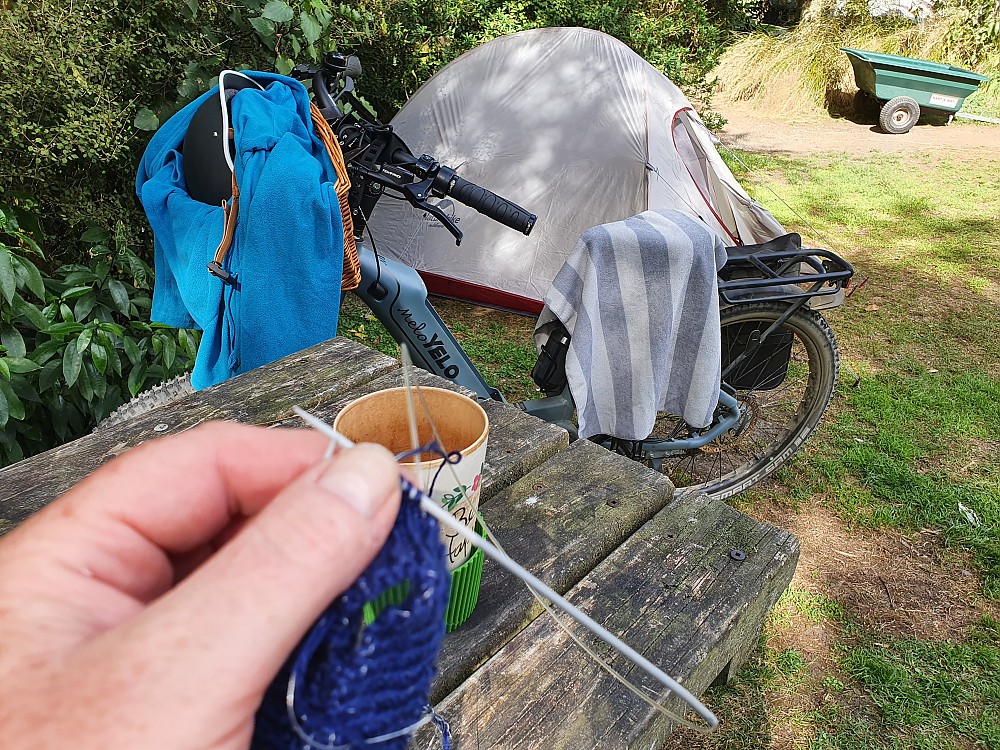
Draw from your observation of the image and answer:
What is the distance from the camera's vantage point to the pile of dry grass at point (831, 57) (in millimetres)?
8562

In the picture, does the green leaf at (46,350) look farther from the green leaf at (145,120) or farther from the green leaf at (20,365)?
the green leaf at (145,120)

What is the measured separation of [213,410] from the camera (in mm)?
1265

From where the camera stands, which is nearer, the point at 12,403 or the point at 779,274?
the point at 12,403

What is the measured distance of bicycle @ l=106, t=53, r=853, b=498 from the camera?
1754mm

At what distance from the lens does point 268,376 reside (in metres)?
1.39

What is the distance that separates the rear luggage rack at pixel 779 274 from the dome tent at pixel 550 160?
4.58ft

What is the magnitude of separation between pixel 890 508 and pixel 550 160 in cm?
240

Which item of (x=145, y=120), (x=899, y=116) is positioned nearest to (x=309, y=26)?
(x=145, y=120)

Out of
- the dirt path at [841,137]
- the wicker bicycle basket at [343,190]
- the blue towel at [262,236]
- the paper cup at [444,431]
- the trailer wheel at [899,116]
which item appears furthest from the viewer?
the trailer wheel at [899,116]

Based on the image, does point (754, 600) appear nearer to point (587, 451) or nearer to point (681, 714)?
point (681, 714)

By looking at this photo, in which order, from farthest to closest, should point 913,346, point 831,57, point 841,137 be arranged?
point 831,57, point 841,137, point 913,346

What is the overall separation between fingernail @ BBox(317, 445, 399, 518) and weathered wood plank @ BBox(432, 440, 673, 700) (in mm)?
428

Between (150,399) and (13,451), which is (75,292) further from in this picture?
(13,451)

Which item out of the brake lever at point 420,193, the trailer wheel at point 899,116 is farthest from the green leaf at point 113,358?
the trailer wheel at point 899,116
